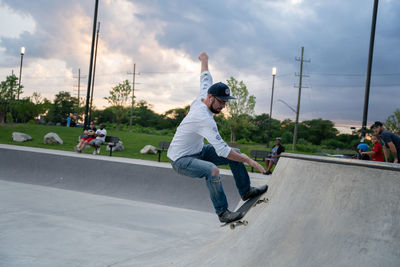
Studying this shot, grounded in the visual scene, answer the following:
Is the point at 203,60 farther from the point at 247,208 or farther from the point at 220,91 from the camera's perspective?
the point at 247,208

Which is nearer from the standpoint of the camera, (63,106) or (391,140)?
(391,140)

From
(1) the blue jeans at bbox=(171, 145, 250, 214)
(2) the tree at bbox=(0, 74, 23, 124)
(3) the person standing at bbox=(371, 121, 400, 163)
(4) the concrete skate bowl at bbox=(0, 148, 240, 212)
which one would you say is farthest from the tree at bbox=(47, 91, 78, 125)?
(1) the blue jeans at bbox=(171, 145, 250, 214)

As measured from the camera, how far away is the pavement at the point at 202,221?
297cm

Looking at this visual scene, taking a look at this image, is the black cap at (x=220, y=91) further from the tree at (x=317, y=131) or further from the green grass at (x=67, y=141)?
the tree at (x=317, y=131)

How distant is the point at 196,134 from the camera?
410 centimetres

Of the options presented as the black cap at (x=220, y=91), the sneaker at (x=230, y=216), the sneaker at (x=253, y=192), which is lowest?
the sneaker at (x=230, y=216)

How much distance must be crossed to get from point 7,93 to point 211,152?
1399 inches

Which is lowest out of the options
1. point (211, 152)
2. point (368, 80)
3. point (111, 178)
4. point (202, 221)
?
point (202, 221)

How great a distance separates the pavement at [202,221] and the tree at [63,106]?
267 ft

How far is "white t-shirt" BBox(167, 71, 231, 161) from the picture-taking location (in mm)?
3756

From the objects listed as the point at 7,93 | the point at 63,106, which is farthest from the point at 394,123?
the point at 63,106

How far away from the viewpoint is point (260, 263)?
3.27 metres

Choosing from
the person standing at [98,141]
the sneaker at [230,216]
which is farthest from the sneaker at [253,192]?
the person standing at [98,141]

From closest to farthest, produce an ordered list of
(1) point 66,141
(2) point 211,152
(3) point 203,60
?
(2) point 211,152
(3) point 203,60
(1) point 66,141
